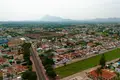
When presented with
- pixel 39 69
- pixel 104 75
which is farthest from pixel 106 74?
pixel 39 69

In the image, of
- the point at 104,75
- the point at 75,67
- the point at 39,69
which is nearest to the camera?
the point at 104,75

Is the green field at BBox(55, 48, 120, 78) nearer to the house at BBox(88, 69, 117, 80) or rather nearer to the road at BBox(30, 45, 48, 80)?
the road at BBox(30, 45, 48, 80)

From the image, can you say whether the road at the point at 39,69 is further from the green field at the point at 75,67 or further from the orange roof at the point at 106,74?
the orange roof at the point at 106,74

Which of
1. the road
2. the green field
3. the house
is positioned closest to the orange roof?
the house

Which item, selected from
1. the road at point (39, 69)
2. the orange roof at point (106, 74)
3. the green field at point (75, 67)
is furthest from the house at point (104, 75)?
the road at point (39, 69)

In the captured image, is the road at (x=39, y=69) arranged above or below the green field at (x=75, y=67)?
above

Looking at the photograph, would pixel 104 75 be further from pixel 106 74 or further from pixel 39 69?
pixel 39 69

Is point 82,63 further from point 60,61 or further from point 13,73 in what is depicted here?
point 13,73

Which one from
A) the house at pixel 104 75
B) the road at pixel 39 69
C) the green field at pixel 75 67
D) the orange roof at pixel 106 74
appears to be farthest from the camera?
the green field at pixel 75 67

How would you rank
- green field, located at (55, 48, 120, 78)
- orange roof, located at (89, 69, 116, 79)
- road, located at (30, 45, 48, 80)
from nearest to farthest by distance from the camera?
orange roof, located at (89, 69, 116, 79), road, located at (30, 45, 48, 80), green field, located at (55, 48, 120, 78)

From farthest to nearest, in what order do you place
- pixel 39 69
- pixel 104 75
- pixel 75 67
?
pixel 75 67
pixel 39 69
pixel 104 75

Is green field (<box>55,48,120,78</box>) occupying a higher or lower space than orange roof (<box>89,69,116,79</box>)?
lower

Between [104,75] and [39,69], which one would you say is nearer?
[104,75]
